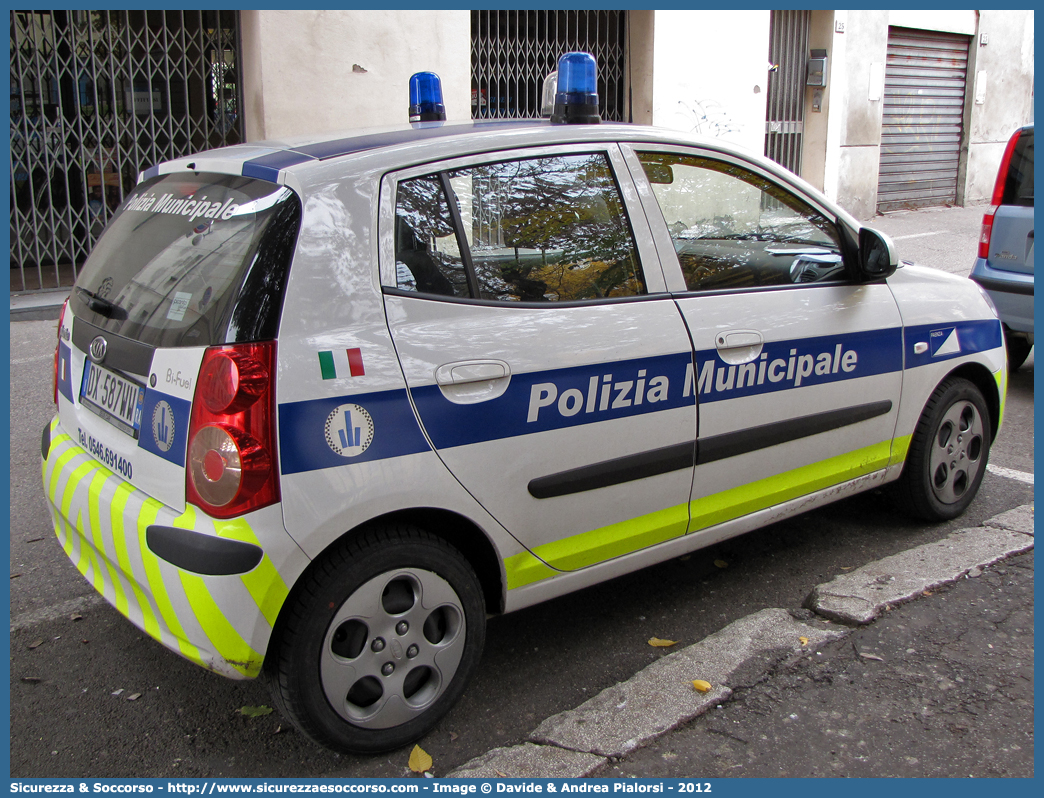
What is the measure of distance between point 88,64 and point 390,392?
26.0 feet

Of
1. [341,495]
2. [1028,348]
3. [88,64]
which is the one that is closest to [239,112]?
[88,64]

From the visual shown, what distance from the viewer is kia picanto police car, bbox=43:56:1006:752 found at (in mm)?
2268

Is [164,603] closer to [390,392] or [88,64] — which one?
[390,392]

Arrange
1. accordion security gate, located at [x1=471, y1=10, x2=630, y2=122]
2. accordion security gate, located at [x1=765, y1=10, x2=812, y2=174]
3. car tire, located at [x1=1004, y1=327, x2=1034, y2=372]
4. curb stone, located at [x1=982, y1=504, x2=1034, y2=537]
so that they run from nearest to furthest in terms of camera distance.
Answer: curb stone, located at [x1=982, y1=504, x2=1034, y2=537] < car tire, located at [x1=1004, y1=327, x2=1034, y2=372] < accordion security gate, located at [x1=471, y1=10, x2=630, y2=122] < accordion security gate, located at [x1=765, y1=10, x2=812, y2=174]

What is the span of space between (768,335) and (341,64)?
747cm

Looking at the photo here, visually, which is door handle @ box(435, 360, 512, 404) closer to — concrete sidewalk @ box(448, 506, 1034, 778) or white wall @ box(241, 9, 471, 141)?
concrete sidewalk @ box(448, 506, 1034, 778)

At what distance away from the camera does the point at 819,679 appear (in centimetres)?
287

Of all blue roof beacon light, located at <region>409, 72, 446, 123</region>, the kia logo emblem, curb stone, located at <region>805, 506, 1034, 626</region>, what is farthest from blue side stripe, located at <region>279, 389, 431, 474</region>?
curb stone, located at <region>805, 506, 1034, 626</region>

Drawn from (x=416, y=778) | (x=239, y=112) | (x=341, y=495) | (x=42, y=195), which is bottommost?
(x=416, y=778)

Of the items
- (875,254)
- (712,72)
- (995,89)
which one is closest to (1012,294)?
(875,254)

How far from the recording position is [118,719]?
107 inches

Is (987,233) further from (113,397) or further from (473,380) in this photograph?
(113,397)

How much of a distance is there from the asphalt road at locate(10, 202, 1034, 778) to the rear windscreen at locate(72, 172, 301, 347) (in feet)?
3.73

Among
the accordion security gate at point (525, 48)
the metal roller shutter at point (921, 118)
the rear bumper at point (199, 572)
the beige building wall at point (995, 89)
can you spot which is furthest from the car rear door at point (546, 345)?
the beige building wall at point (995, 89)
